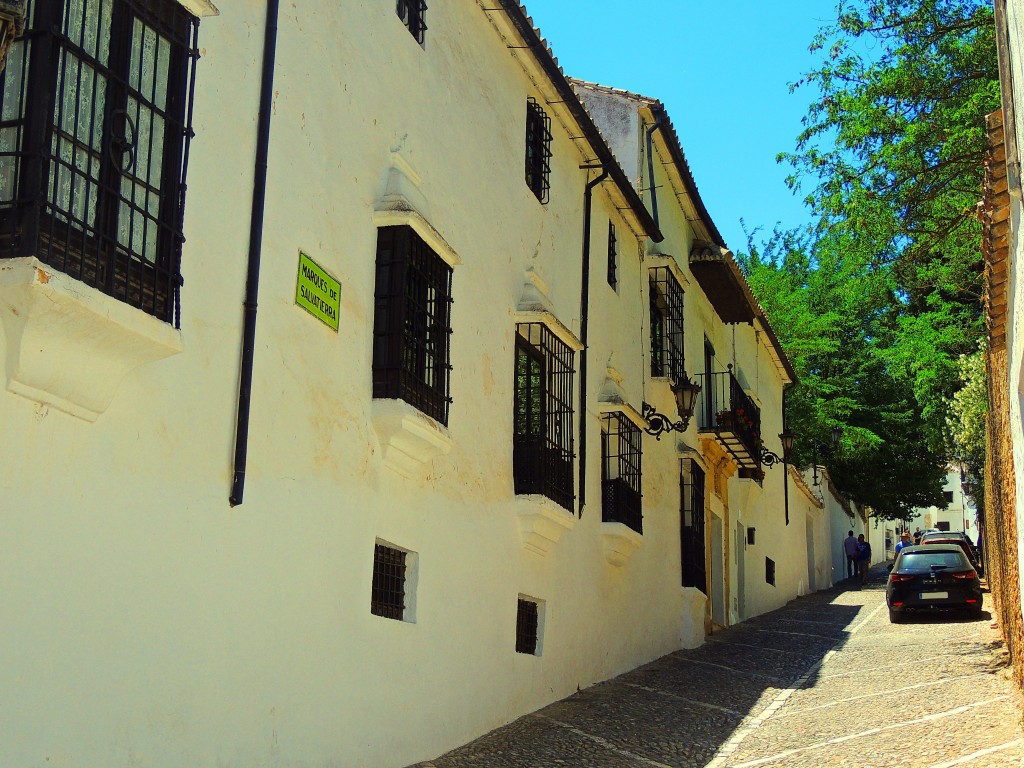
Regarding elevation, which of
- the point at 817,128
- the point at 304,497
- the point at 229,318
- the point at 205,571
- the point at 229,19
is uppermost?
the point at 817,128

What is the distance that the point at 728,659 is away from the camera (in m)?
16.5

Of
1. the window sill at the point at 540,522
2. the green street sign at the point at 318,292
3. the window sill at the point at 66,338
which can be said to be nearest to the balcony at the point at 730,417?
the window sill at the point at 540,522

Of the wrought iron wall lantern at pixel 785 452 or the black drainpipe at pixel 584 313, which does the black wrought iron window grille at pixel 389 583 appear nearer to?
the black drainpipe at pixel 584 313

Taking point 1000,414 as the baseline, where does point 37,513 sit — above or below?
below

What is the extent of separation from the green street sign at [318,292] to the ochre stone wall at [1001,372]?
15.1ft

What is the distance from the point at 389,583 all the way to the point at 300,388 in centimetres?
200

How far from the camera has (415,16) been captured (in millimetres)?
10000

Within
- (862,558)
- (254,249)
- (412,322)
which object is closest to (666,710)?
(412,322)

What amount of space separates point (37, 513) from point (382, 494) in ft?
11.8

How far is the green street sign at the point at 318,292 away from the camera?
25.8 ft

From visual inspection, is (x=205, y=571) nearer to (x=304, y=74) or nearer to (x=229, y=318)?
(x=229, y=318)

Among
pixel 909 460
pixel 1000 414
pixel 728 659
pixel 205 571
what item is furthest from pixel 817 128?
pixel 909 460

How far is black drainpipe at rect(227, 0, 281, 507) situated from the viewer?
6945 millimetres

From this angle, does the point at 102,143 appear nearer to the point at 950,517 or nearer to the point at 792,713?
the point at 792,713
